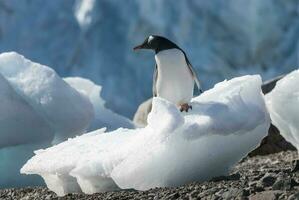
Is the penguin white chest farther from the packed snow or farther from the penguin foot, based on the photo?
the packed snow

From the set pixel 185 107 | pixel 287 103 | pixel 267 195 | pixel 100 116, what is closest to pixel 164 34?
pixel 100 116

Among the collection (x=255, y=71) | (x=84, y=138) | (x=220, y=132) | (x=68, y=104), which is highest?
(x=255, y=71)

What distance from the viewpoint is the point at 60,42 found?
1728 cm

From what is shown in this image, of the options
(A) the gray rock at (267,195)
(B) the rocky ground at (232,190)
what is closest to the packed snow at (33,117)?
(B) the rocky ground at (232,190)

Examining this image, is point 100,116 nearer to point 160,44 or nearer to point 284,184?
point 160,44

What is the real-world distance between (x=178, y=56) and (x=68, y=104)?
6.79 feet

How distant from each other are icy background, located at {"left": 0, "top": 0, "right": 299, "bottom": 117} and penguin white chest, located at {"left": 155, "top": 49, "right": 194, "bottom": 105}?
34.1 ft

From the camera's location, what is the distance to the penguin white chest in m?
5.18

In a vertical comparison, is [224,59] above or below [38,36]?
below

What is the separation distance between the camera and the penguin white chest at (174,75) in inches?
204

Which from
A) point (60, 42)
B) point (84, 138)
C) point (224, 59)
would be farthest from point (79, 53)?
point (84, 138)

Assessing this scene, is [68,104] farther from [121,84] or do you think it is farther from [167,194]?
[121,84]

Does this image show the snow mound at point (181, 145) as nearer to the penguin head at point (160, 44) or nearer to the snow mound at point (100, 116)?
the penguin head at point (160, 44)

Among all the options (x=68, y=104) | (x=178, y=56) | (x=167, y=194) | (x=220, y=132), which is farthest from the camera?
(x=68, y=104)
